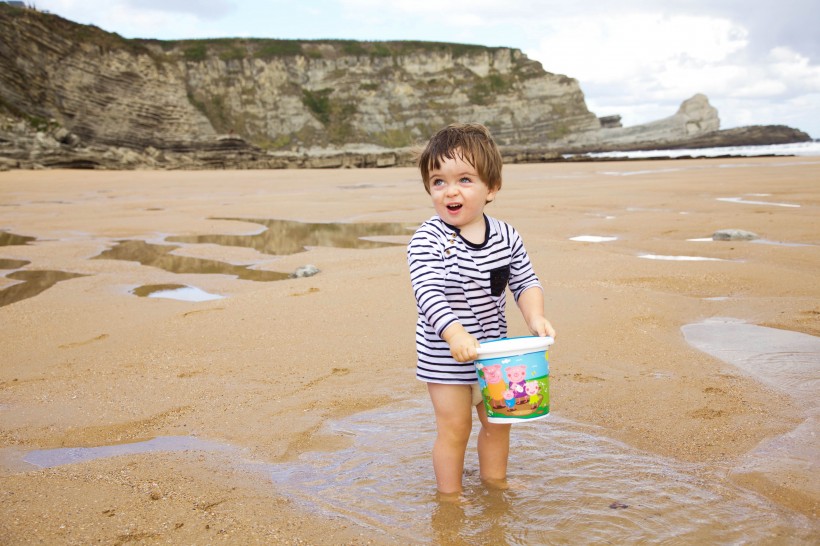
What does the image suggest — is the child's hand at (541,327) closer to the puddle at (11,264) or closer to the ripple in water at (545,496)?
the ripple in water at (545,496)

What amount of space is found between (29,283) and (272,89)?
72.0 m

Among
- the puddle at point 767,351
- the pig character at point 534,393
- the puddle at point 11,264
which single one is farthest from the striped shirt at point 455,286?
the puddle at point 11,264

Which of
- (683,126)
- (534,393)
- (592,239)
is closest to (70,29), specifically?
(592,239)

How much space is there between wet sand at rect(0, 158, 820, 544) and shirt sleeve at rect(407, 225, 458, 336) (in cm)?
66

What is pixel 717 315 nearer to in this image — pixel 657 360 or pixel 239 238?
pixel 657 360

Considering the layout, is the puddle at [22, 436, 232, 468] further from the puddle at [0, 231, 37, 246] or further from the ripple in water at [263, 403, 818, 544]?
the puddle at [0, 231, 37, 246]

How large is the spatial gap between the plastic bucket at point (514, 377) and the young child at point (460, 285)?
170 millimetres

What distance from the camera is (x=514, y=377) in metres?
2.43

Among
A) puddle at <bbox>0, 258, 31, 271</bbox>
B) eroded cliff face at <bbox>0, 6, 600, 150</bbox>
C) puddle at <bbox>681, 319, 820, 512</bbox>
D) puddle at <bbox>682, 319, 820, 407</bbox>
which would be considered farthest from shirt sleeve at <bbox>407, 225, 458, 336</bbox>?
eroded cliff face at <bbox>0, 6, 600, 150</bbox>

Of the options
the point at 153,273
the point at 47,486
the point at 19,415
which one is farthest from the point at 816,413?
the point at 153,273

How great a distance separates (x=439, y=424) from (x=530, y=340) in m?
0.52

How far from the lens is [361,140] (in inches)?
3135

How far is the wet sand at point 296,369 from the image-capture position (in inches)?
95.4

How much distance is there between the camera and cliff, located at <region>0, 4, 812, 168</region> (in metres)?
40.3
